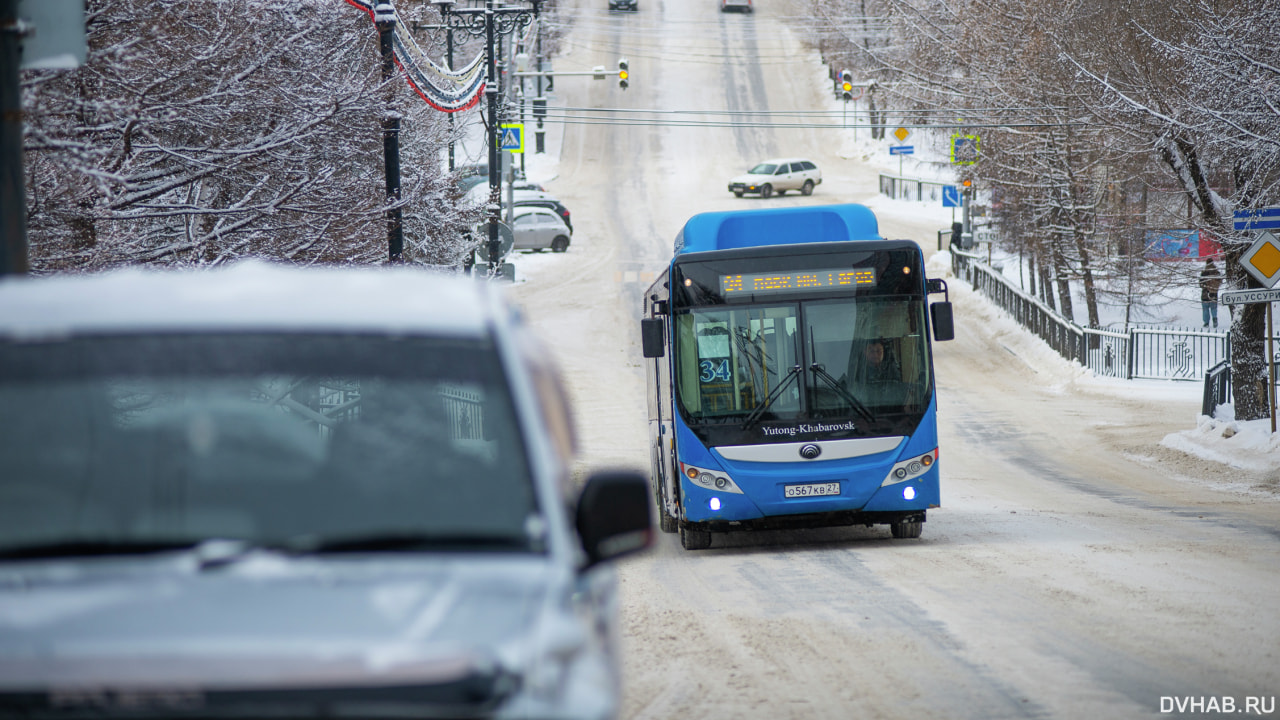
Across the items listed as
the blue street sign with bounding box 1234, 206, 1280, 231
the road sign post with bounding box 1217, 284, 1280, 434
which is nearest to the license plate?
the road sign post with bounding box 1217, 284, 1280, 434

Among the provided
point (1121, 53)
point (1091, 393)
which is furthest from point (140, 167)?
point (1091, 393)

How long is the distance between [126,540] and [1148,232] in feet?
82.9

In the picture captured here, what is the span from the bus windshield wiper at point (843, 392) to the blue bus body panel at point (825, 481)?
40 cm

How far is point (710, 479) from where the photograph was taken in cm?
1274

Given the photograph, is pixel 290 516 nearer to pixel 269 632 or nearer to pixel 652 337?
pixel 269 632

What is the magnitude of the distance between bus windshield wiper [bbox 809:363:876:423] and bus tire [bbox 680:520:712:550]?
6.67 ft

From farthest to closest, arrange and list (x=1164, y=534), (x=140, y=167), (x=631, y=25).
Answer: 1. (x=631, y=25)
2. (x=1164, y=534)
3. (x=140, y=167)

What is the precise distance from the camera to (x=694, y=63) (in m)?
84.0

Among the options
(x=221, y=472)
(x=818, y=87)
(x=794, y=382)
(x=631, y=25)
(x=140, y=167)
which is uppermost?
(x=631, y=25)

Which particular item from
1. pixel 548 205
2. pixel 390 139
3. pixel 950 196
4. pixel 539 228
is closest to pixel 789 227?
pixel 390 139

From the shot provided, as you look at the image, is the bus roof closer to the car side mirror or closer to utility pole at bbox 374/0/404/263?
utility pole at bbox 374/0/404/263

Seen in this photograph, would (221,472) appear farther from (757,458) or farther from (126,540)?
(757,458)

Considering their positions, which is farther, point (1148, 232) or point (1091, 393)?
point (1091, 393)

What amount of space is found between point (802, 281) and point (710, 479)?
2165 millimetres
